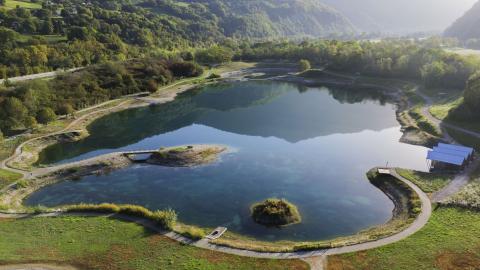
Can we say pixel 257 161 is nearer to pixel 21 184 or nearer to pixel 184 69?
pixel 21 184

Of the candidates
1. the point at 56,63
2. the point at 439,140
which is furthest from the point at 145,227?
the point at 56,63

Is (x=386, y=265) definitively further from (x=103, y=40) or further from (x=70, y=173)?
(x=103, y=40)

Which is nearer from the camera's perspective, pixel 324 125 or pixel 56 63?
pixel 324 125

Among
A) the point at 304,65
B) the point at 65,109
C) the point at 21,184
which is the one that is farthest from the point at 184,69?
the point at 21,184

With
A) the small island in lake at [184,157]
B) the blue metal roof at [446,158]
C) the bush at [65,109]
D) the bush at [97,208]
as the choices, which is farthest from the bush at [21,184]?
the blue metal roof at [446,158]

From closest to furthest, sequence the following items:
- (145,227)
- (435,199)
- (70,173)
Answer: (145,227) < (435,199) < (70,173)
